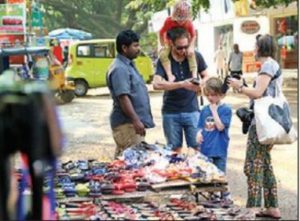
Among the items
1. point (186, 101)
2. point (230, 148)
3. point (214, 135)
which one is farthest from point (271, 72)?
point (230, 148)

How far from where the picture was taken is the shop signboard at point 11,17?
416 inches

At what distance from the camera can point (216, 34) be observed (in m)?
30.8

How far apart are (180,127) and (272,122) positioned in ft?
3.60

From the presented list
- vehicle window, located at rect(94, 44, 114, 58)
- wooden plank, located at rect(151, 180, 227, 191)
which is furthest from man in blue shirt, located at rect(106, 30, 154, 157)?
vehicle window, located at rect(94, 44, 114, 58)

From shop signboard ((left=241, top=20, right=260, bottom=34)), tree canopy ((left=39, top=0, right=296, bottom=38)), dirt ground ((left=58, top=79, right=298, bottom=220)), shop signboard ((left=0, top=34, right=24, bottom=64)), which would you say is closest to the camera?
dirt ground ((left=58, top=79, right=298, bottom=220))

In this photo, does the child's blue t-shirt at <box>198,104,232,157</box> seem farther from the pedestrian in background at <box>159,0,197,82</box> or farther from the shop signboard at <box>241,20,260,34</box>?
the shop signboard at <box>241,20,260,34</box>

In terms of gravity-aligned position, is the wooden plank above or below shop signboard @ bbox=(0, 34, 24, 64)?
below

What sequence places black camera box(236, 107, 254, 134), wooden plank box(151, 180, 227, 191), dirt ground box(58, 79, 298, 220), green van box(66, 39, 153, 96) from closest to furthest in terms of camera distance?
wooden plank box(151, 180, 227, 191), black camera box(236, 107, 254, 134), dirt ground box(58, 79, 298, 220), green van box(66, 39, 153, 96)

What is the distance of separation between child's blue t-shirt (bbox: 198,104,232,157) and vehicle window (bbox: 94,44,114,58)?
1573 centimetres

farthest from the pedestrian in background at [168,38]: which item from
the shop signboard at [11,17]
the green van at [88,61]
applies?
the green van at [88,61]

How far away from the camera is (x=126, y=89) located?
218 inches

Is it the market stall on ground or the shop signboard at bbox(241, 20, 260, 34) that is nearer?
the market stall on ground

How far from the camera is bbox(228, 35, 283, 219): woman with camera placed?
5055 millimetres

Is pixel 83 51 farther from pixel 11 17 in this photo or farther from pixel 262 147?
pixel 262 147
